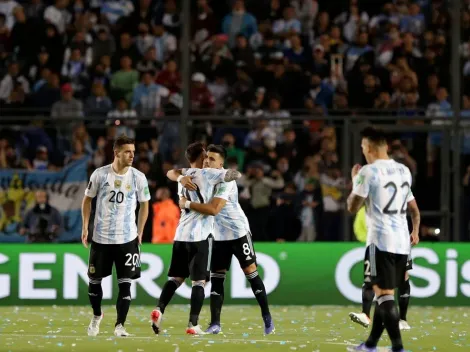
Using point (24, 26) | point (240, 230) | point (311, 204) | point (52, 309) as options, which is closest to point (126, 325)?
point (240, 230)

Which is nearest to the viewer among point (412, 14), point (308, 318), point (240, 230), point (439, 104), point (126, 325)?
point (240, 230)

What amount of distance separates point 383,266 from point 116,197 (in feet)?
11.7

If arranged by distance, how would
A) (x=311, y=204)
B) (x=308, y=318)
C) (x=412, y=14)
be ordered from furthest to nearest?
(x=412, y=14), (x=311, y=204), (x=308, y=318)

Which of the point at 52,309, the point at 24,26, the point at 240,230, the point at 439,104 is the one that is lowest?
the point at 52,309

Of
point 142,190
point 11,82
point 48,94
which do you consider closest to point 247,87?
point 48,94

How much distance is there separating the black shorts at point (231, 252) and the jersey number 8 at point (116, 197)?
1255mm

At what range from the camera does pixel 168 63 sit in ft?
74.2

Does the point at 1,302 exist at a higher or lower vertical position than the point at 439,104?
lower

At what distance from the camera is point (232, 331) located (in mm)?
13961

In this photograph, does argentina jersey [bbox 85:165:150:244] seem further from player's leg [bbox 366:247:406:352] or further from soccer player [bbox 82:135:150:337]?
player's leg [bbox 366:247:406:352]

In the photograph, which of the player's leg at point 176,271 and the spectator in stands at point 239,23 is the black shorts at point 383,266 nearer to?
the player's leg at point 176,271

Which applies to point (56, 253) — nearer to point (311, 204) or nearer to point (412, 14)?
point (311, 204)

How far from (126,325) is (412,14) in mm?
11008

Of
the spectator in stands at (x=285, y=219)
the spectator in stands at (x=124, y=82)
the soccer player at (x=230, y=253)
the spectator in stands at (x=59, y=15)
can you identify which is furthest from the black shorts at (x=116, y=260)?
the spectator in stands at (x=59, y=15)
